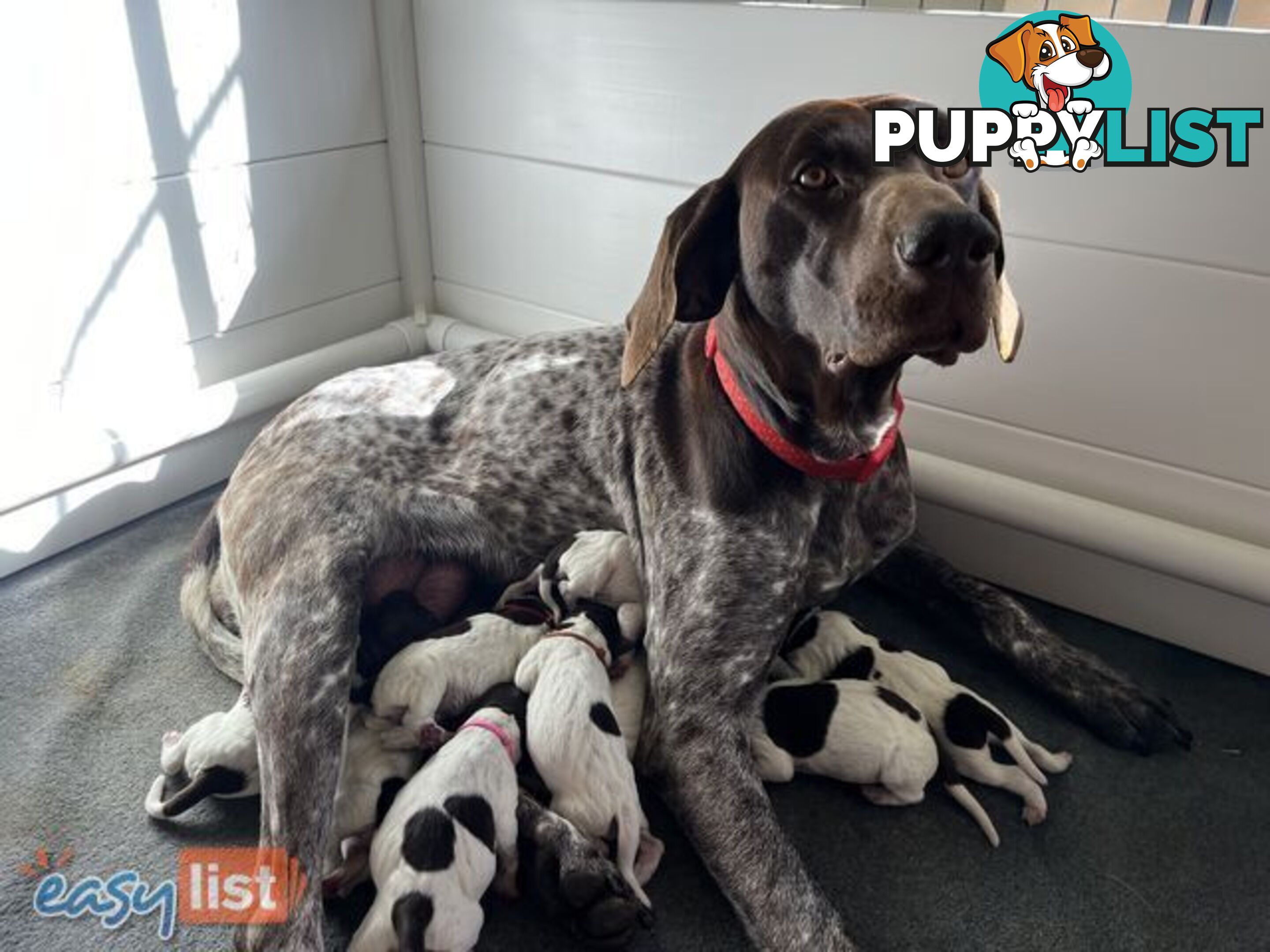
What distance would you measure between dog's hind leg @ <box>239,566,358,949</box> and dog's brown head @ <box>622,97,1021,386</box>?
720 millimetres

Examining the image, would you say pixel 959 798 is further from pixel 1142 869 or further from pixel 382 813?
pixel 382 813

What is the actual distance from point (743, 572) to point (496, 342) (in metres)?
1.00

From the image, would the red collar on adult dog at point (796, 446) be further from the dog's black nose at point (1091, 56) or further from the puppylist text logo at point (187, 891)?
the puppylist text logo at point (187, 891)

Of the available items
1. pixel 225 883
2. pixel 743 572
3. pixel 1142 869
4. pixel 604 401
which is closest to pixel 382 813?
pixel 225 883

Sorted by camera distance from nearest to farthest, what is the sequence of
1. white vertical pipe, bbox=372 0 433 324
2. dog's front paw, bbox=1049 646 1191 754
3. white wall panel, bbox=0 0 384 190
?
dog's front paw, bbox=1049 646 1191 754 → white wall panel, bbox=0 0 384 190 → white vertical pipe, bbox=372 0 433 324

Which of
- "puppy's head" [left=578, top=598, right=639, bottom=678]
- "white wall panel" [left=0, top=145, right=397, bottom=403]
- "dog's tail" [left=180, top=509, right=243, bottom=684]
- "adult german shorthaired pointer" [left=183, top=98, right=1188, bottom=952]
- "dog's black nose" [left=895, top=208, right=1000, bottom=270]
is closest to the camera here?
"dog's black nose" [left=895, top=208, right=1000, bottom=270]

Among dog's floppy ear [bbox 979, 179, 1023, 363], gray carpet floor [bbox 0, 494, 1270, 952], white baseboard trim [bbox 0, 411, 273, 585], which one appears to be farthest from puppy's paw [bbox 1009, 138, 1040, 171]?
white baseboard trim [bbox 0, 411, 273, 585]

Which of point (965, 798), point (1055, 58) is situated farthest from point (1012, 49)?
point (965, 798)

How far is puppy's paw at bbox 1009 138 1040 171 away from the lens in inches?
85.7

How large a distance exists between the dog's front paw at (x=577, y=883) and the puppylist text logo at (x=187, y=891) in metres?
0.37

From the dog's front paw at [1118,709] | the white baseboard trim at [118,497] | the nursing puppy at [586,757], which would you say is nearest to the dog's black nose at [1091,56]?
the dog's front paw at [1118,709]

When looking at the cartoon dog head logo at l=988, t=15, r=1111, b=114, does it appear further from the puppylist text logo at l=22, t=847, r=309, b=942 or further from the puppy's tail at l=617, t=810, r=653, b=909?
the puppylist text logo at l=22, t=847, r=309, b=942

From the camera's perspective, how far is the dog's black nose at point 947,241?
1400 mm

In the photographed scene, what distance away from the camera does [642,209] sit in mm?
2760
